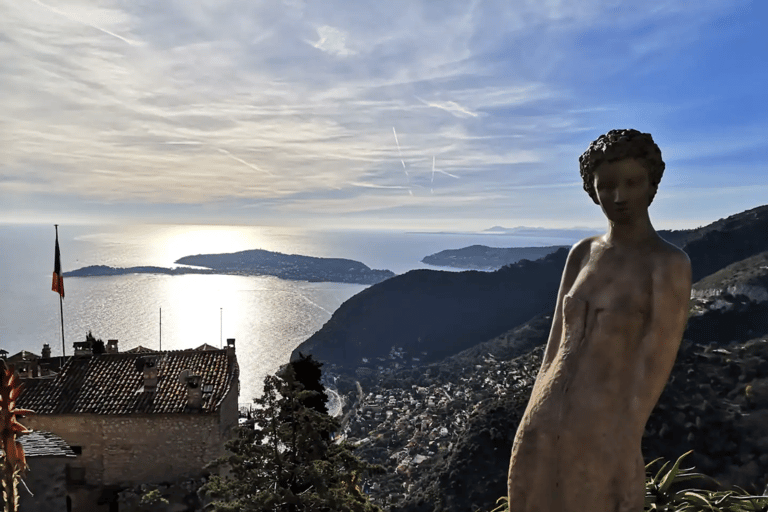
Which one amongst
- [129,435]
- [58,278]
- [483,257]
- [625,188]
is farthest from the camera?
[483,257]

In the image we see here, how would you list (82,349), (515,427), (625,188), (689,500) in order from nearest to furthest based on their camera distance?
(625,188) < (689,500) < (82,349) < (515,427)

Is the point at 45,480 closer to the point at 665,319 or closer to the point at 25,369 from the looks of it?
the point at 25,369

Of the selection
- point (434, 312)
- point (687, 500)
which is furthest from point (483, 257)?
point (687, 500)

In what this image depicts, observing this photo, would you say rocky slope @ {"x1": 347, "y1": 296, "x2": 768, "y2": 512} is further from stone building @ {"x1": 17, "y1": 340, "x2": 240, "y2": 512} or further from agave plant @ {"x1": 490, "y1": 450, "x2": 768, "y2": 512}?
agave plant @ {"x1": 490, "y1": 450, "x2": 768, "y2": 512}

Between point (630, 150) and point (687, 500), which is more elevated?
point (630, 150)

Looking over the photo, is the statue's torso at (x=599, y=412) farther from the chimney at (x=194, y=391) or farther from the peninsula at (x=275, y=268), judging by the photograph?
the peninsula at (x=275, y=268)

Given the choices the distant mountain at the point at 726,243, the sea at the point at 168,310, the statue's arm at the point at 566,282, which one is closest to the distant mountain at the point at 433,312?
the sea at the point at 168,310
